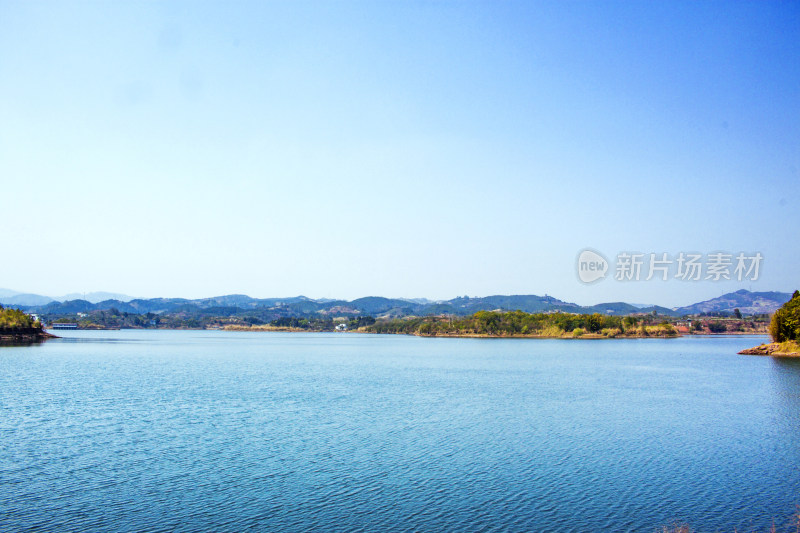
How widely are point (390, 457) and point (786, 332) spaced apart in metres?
89.4

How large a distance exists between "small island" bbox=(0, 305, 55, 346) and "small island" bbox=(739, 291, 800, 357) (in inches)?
5356

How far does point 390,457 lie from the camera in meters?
23.7

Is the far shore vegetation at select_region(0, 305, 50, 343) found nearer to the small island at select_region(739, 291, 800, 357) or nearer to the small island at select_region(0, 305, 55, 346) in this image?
the small island at select_region(0, 305, 55, 346)

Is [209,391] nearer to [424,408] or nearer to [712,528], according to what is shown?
[424,408]

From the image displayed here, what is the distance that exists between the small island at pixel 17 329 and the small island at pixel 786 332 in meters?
136

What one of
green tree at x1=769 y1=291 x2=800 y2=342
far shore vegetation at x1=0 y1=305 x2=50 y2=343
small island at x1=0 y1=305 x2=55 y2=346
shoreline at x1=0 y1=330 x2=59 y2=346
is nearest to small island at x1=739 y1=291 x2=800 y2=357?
green tree at x1=769 y1=291 x2=800 y2=342

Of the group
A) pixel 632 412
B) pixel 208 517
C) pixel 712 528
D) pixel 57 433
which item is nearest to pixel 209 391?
pixel 57 433

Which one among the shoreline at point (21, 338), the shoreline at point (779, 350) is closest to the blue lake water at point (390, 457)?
the shoreline at point (779, 350)

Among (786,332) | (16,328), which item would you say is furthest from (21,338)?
(786,332)

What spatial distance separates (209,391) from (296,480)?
25.4 meters

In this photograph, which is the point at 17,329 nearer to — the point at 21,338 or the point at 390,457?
the point at 21,338

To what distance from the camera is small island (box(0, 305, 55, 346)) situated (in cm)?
10775

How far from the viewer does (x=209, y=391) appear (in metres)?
42.9

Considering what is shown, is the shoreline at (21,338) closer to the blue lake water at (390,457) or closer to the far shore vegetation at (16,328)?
the far shore vegetation at (16,328)
